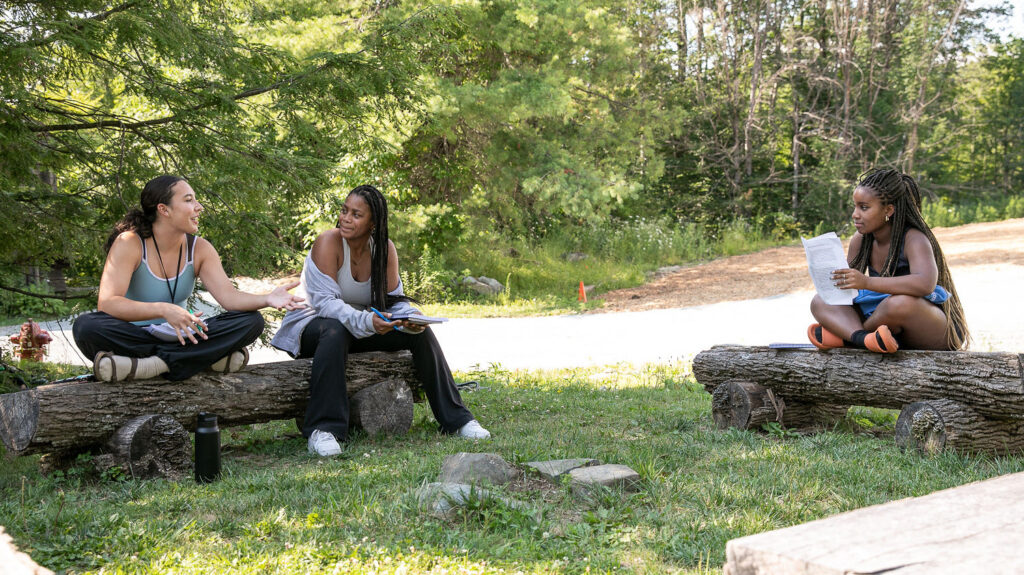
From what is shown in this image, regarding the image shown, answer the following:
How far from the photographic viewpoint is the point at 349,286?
18.5 feet

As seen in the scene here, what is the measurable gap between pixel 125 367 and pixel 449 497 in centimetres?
205

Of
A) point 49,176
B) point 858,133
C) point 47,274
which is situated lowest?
point 47,274

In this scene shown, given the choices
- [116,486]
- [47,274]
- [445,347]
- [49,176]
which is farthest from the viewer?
[47,274]

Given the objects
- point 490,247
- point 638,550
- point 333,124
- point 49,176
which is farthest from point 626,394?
point 490,247

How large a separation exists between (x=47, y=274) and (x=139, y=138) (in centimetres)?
947

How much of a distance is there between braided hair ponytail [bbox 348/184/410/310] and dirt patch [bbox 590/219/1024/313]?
8365mm

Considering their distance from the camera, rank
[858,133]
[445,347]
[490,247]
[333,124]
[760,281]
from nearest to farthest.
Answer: [333,124]
[445,347]
[760,281]
[490,247]
[858,133]

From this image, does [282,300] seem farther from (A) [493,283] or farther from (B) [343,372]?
(A) [493,283]

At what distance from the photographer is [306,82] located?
6000mm

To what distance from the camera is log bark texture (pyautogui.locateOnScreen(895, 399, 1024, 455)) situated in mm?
4367

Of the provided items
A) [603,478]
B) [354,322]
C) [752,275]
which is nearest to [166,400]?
[354,322]

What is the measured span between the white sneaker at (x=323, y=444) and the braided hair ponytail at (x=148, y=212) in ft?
4.98

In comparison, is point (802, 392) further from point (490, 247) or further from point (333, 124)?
point (490, 247)

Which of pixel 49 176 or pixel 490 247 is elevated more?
pixel 49 176
